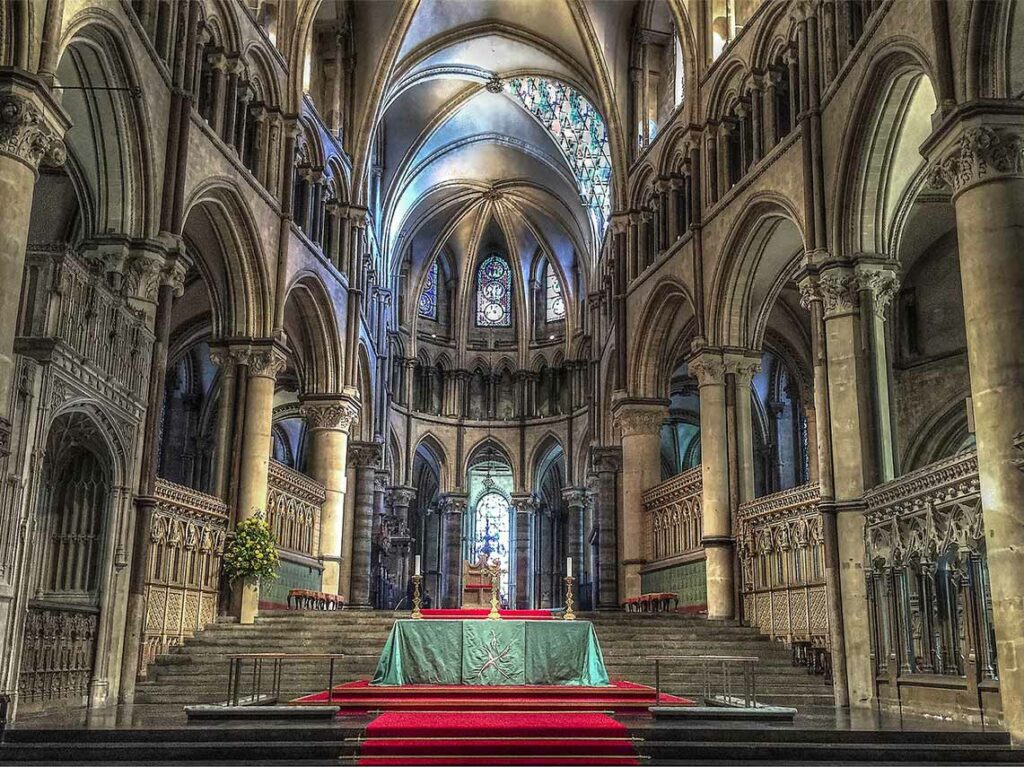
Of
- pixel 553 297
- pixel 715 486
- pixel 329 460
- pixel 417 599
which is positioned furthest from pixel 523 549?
pixel 417 599

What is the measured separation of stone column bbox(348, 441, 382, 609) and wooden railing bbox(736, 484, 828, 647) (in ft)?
42.7

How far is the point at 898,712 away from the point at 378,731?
7878mm

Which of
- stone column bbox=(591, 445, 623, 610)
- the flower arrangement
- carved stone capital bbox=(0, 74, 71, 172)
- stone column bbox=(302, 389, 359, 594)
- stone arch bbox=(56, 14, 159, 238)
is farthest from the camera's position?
stone column bbox=(591, 445, 623, 610)

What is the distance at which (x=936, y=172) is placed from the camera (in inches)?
495

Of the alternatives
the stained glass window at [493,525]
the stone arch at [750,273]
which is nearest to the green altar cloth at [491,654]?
the stone arch at [750,273]

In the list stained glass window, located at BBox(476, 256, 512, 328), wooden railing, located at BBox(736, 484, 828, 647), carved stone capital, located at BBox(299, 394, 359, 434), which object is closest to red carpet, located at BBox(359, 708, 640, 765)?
wooden railing, located at BBox(736, 484, 828, 647)

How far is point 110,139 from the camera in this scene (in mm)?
15945

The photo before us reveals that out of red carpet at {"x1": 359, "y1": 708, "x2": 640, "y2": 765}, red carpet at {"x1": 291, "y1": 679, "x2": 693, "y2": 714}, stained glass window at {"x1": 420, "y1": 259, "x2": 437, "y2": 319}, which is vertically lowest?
red carpet at {"x1": 359, "y1": 708, "x2": 640, "y2": 765}

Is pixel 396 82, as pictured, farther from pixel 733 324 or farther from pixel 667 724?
pixel 667 724

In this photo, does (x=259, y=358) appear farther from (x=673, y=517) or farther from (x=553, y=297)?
(x=553, y=297)

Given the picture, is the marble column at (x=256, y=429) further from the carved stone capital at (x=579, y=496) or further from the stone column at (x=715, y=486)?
the carved stone capital at (x=579, y=496)

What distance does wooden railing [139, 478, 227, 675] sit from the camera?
16.9 meters

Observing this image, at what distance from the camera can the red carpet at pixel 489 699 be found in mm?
11766

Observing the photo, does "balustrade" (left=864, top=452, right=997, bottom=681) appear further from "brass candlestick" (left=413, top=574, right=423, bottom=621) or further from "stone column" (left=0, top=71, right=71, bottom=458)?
"stone column" (left=0, top=71, right=71, bottom=458)
